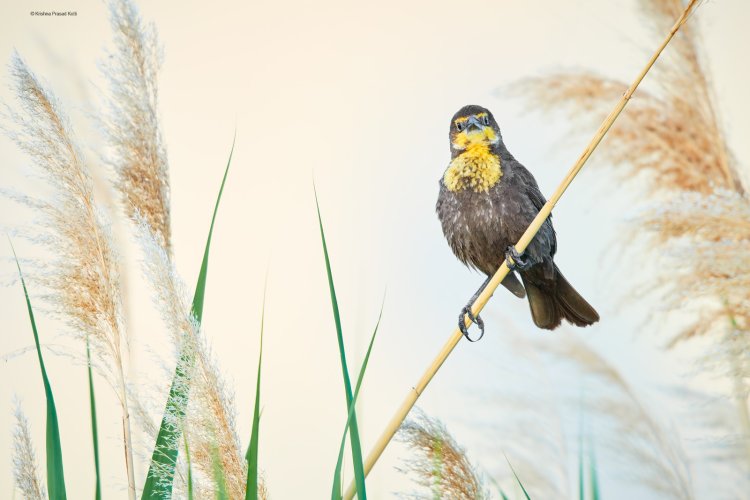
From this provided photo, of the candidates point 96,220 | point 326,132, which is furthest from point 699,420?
point 96,220

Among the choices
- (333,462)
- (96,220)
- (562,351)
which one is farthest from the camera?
(333,462)

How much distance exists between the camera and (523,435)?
1396 mm

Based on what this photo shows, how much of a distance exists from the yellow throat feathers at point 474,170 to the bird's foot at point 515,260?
0.46ft

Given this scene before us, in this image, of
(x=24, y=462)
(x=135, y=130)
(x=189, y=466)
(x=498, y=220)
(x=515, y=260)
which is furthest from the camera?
(x=498, y=220)

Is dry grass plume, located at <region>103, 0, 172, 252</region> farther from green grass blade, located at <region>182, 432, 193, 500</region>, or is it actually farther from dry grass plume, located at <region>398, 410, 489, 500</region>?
dry grass plume, located at <region>398, 410, 489, 500</region>

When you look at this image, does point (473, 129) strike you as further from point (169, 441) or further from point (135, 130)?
point (169, 441)

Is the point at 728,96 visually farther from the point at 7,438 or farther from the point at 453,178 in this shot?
the point at 7,438

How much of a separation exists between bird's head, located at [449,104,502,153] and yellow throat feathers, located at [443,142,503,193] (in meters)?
0.01

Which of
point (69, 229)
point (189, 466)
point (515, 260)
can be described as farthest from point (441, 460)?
point (69, 229)

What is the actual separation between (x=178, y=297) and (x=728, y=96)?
4.56 feet

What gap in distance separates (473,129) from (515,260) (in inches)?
12.9

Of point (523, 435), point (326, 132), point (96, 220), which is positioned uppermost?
point (326, 132)

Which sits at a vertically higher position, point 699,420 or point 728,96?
point 728,96

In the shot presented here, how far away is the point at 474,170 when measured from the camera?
1382mm
